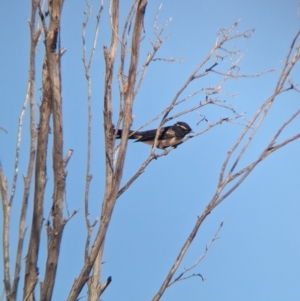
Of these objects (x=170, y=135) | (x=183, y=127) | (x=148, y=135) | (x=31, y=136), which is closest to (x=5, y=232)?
(x=31, y=136)

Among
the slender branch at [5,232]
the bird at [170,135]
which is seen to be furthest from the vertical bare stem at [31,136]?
the bird at [170,135]

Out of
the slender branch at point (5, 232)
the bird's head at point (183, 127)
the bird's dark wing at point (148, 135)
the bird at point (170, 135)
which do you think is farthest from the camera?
the bird's head at point (183, 127)

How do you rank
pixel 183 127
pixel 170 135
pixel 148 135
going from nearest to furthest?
pixel 148 135
pixel 170 135
pixel 183 127

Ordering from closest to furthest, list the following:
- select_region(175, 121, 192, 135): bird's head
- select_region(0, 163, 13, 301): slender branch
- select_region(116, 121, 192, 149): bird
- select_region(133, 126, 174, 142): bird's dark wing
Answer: select_region(0, 163, 13, 301): slender branch
select_region(133, 126, 174, 142): bird's dark wing
select_region(116, 121, 192, 149): bird
select_region(175, 121, 192, 135): bird's head

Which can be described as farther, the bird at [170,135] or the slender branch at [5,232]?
the bird at [170,135]

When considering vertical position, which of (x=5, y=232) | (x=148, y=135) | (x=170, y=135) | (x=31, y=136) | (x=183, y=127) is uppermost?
(x=183, y=127)

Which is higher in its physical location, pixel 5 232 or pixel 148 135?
pixel 148 135

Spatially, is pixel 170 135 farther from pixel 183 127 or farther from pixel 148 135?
pixel 148 135

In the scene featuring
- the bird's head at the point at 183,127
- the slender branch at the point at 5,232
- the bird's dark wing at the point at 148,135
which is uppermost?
the bird's head at the point at 183,127

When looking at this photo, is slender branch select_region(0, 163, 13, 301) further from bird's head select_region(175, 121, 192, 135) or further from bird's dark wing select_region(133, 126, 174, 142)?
bird's head select_region(175, 121, 192, 135)

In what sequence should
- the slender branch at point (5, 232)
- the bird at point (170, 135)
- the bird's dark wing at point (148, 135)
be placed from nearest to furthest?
the slender branch at point (5, 232) < the bird's dark wing at point (148, 135) < the bird at point (170, 135)

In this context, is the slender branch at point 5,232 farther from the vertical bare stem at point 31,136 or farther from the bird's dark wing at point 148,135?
the bird's dark wing at point 148,135

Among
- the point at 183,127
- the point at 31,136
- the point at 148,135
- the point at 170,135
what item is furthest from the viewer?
the point at 183,127

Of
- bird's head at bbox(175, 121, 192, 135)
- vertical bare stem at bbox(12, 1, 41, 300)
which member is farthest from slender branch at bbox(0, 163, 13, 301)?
bird's head at bbox(175, 121, 192, 135)
